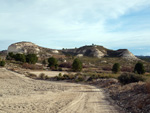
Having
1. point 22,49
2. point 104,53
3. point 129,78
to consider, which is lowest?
point 129,78

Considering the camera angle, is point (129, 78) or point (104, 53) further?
point (104, 53)

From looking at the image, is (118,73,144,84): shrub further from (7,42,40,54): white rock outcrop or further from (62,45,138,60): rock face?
(7,42,40,54): white rock outcrop

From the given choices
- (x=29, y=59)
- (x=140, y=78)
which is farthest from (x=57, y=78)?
(x=29, y=59)

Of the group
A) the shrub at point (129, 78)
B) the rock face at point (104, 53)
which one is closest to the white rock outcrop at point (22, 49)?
the rock face at point (104, 53)

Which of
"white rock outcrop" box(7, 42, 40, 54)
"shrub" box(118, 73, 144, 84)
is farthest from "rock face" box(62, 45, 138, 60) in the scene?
"shrub" box(118, 73, 144, 84)

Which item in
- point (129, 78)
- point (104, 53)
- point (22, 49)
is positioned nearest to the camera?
point (129, 78)

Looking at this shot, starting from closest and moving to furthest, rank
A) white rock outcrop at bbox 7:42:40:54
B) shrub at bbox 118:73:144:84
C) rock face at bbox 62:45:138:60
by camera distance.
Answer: shrub at bbox 118:73:144:84, rock face at bbox 62:45:138:60, white rock outcrop at bbox 7:42:40:54

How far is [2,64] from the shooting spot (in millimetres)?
48188

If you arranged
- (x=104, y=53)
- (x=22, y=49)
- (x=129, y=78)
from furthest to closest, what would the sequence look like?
1. (x=104, y=53)
2. (x=22, y=49)
3. (x=129, y=78)

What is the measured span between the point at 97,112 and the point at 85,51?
13851cm

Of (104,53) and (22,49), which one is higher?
(22,49)

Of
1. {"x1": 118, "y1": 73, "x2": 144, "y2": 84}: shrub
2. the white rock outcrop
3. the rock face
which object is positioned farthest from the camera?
the white rock outcrop

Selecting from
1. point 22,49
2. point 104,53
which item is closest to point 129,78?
point 104,53

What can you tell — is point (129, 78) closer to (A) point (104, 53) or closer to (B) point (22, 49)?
(A) point (104, 53)
